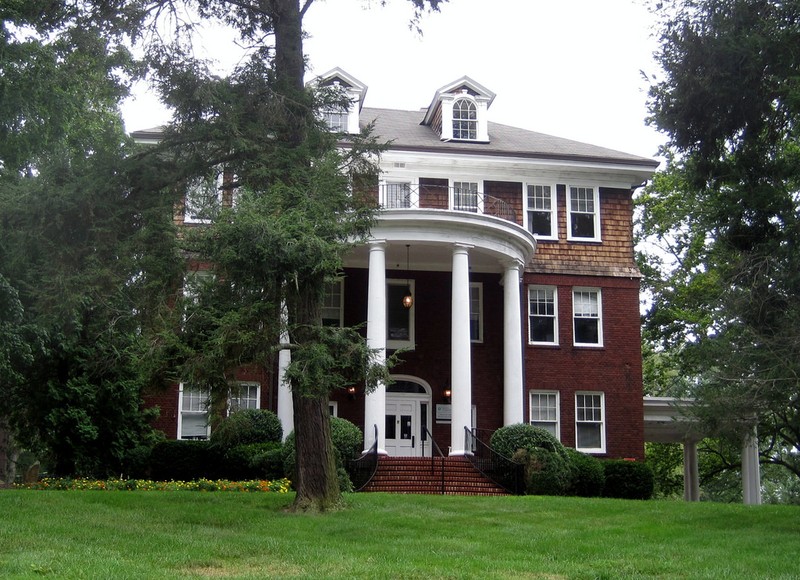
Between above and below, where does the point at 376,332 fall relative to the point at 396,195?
below

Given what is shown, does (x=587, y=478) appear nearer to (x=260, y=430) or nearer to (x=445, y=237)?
(x=445, y=237)

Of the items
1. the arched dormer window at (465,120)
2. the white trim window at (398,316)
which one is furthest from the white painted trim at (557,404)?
the arched dormer window at (465,120)

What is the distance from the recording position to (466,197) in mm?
29969

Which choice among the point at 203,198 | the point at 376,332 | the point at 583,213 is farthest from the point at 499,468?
the point at 203,198

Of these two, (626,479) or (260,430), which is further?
(626,479)

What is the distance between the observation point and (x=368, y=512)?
16.2 metres

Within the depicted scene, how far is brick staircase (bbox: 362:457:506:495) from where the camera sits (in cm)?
2306

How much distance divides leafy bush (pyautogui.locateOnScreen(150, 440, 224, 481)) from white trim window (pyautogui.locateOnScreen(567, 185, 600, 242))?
12761 mm

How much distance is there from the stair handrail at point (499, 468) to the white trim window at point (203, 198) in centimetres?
1018

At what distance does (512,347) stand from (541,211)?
18.3 ft

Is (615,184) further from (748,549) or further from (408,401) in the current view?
(748,549)

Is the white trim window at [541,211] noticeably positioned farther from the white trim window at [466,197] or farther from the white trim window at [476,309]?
the white trim window at [476,309]

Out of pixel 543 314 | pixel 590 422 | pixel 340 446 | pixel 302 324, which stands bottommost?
pixel 340 446

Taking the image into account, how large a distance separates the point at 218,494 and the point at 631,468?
11.7 metres
